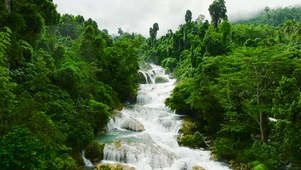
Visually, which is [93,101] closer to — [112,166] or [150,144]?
[150,144]

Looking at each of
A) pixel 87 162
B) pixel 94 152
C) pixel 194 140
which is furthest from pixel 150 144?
pixel 87 162

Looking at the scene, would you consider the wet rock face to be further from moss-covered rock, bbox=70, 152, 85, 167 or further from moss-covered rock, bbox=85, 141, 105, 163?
moss-covered rock, bbox=70, 152, 85, 167

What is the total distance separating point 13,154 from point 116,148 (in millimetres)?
9529

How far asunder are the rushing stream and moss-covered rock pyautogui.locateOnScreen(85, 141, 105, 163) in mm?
381

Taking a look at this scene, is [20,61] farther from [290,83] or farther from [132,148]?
[290,83]

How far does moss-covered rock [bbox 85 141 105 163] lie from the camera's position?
18053 mm

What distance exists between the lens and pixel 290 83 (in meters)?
14.7

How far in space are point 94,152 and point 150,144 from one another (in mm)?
4043

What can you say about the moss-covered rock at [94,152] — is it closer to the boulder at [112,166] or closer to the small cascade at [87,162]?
the small cascade at [87,162]

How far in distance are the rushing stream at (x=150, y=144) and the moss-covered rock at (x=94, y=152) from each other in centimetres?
38

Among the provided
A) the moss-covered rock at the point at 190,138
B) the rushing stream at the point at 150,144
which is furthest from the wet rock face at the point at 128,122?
the moss-covered rock at the point at 190,138

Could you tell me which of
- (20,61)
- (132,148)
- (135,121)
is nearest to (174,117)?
(135,121)

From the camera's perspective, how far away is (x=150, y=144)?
20406 mm

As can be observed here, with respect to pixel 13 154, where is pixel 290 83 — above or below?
above
